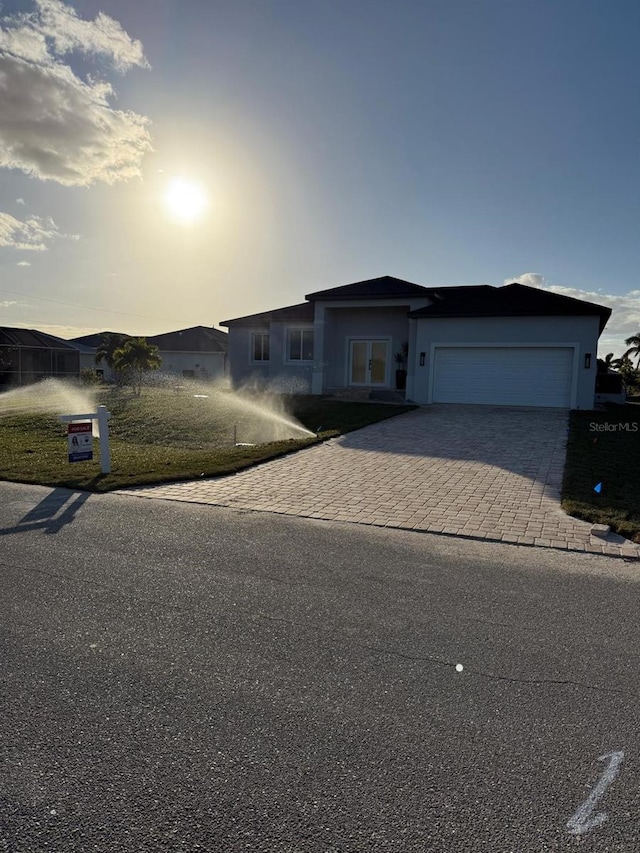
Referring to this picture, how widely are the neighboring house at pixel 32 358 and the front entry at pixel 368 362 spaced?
22.3m

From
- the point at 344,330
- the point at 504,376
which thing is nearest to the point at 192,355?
the point at 344,330

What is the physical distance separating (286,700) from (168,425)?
487 inches

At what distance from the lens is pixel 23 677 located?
3027mm

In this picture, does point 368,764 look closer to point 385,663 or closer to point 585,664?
point 385,663

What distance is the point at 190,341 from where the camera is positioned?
42.3 metres

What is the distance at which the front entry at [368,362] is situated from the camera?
22891 millimetres

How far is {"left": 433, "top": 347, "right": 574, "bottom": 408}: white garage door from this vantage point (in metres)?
18.4

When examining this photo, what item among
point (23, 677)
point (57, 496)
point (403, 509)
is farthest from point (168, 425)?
point (23, 677)

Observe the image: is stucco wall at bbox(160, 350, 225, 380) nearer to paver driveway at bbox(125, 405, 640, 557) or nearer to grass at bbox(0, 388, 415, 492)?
grass at bbox(0, 388, 415, 492)

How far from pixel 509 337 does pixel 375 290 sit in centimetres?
574

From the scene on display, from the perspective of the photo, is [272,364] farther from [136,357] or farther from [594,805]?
[594,805]

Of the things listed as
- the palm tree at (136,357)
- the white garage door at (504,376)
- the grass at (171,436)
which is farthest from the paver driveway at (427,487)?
the palm tree at (136,357)

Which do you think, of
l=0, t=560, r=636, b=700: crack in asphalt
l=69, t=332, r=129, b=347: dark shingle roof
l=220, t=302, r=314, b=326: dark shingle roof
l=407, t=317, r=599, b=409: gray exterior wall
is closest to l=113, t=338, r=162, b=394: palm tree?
l=220, t=302, r=314, b=326: dark shingle roof

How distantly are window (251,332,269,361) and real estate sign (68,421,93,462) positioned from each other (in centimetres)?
1724
